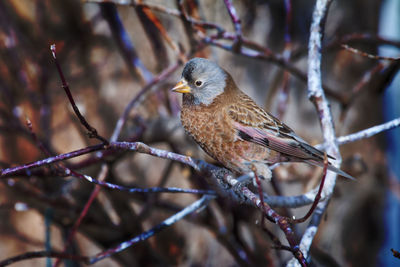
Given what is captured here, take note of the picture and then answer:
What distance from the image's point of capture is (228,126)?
199 cm

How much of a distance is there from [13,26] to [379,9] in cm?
349

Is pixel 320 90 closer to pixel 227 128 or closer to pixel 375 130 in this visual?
pixel 375 130

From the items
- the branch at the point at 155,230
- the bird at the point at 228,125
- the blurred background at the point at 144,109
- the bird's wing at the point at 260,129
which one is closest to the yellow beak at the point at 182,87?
the bird at the point at 228,125

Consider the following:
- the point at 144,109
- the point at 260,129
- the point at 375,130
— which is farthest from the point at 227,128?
the point at 144,109

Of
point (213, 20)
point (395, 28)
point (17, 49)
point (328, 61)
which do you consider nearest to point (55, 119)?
point (17, 49)

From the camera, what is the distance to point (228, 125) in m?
1.99

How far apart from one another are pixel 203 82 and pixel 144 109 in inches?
68.4

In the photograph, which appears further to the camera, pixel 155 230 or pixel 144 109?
pixel 144 109

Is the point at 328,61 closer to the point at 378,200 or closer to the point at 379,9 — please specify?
the point at 379,9

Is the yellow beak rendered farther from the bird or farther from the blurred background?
the blurred background

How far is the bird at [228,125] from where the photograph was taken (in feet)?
6.52

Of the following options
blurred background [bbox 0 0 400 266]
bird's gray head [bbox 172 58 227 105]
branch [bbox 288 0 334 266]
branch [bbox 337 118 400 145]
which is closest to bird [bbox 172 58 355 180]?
bird's gray head [bbox 172 58 227 105]

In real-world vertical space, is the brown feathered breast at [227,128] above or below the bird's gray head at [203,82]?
below

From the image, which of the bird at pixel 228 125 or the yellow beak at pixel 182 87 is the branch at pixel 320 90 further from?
the yellow beak at pixel 182 87
